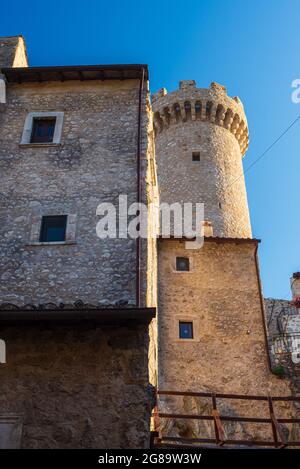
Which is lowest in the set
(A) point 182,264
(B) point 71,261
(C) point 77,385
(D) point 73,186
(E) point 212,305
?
(C) point 77,385

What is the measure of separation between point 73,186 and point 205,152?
16408 mm

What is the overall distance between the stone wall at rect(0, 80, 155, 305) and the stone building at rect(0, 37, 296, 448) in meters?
0.03

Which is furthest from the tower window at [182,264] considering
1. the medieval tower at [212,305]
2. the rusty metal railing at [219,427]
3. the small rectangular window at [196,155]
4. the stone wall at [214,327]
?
the small rectangular window at [196,155]

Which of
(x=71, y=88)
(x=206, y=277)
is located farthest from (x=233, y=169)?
(x=71, y=88)

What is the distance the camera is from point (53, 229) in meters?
10.6

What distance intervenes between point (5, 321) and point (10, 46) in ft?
29.6

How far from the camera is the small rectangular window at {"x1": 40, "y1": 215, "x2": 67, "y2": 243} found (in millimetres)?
10500

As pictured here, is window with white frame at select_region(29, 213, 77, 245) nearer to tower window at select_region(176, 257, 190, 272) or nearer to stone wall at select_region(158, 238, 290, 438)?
stone wall at select_region(158, 238, 290, 438)

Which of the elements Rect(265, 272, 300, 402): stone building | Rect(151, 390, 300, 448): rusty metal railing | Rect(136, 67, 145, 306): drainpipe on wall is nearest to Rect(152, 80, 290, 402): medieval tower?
Rect(265, 272, 300, 402): stone building

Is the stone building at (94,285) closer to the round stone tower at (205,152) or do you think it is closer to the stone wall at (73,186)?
the stone wall at (73,186)

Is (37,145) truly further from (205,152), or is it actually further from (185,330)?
(205,152)

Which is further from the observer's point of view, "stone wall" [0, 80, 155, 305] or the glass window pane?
the glass window pane

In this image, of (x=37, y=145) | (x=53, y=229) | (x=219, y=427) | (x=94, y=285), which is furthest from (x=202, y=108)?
(x=219, y=427)

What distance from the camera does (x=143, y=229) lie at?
10445 millimetres
